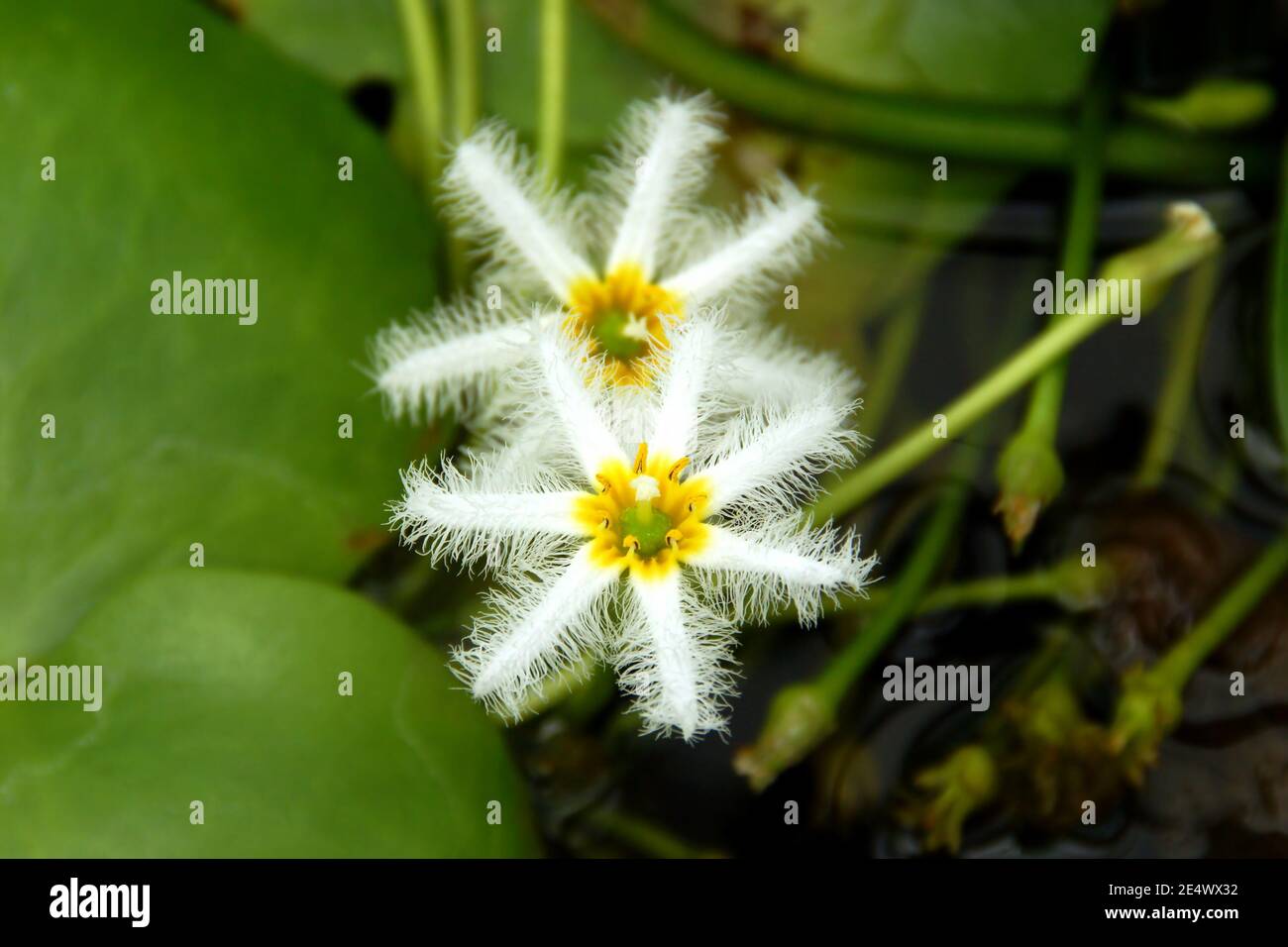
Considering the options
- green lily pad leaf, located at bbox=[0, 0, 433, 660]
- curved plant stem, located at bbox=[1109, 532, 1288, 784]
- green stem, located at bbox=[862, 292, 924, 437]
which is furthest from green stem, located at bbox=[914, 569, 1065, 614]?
green lily pad leaf, located at bbox=[0, 0, 433, 660]

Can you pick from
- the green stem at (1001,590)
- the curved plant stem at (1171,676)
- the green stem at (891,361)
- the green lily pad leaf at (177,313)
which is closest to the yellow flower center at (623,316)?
the green lily pad leaf at (177,313)

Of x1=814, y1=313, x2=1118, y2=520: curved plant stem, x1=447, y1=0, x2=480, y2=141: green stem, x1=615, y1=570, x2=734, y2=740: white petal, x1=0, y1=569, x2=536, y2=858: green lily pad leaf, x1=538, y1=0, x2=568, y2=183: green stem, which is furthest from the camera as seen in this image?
x1=447, y1=0, x2=480, y2=141: green stem

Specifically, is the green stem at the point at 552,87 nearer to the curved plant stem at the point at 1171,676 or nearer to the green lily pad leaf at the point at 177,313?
the green lily pad leaf at the point at 177,313

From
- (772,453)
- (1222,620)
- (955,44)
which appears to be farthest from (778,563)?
(955,44)

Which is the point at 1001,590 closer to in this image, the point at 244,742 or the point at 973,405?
the point at 973,405

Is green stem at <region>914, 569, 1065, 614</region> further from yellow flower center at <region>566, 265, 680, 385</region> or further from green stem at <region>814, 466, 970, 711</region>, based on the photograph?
yellow flower center at <region>566, 265, 680, 385</region>

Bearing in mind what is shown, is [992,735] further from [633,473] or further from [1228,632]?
[633,473]
